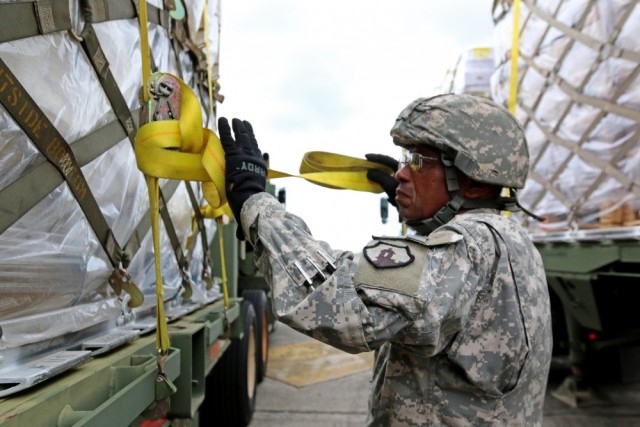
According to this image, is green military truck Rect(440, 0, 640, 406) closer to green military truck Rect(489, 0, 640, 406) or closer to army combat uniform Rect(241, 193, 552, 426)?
green military truck Rect(489, 0, 640, 406)

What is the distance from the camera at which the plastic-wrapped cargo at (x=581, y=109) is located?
3.46 m

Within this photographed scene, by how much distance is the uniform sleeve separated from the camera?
1.03 m

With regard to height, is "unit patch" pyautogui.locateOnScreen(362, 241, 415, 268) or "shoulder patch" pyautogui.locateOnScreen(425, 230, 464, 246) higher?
"shoulder patch" pyautogui.locateOnScreen(425, 230, 464, 246)

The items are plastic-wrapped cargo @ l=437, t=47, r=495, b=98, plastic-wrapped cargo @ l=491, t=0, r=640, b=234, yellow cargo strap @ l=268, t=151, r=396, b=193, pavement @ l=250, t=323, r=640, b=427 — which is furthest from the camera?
plastic-wrapped cargo @ l=437, t=47, r=495, b=98

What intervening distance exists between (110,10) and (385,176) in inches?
43.5

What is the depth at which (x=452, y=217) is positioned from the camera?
1500 millimetres

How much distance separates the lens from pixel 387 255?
1.11 metres

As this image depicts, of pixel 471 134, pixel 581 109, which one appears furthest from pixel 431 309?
pixel 581 109

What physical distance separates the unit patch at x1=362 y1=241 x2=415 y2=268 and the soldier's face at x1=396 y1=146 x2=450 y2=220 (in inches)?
16.7

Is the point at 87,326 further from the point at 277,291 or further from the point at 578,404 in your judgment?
the point at 578,404

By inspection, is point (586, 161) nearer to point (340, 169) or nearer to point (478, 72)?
point (478, 72)

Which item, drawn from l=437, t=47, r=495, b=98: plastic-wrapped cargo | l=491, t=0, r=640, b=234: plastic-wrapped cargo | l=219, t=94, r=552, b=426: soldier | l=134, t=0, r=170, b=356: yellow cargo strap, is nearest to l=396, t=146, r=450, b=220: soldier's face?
l=219, t=94, r=552, b=426: soldier

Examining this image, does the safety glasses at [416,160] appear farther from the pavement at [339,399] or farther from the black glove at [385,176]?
the pavement at [339,399]

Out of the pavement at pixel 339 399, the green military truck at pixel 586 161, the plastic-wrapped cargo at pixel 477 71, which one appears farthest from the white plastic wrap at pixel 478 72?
the pavement at pixel 339 399
